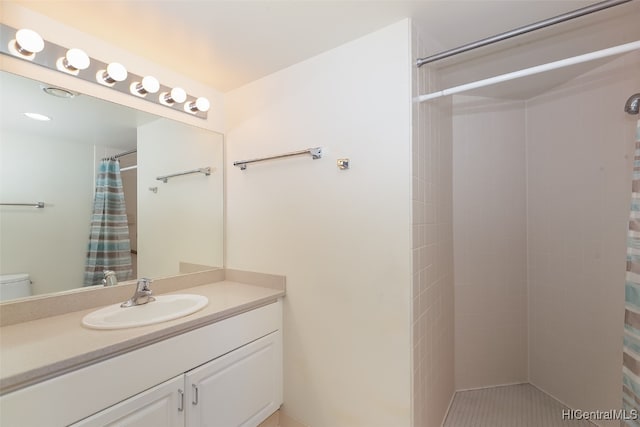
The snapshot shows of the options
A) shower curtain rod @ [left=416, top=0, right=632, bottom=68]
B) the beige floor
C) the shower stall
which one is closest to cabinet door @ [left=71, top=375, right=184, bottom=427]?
the beige floor

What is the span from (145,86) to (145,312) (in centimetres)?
125

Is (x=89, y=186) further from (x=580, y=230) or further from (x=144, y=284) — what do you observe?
(x=580, y=230)

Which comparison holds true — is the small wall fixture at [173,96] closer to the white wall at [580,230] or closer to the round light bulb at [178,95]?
the round light bulb at [178,95]

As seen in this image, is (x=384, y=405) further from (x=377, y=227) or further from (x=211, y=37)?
(x=211, y=37)

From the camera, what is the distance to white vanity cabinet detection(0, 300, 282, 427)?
86 cm

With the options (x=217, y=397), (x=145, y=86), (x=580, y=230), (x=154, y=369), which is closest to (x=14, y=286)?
(x=154, y=369)

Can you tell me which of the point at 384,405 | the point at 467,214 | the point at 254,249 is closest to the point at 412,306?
the point at 384,405

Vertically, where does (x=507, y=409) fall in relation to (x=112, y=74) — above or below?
below

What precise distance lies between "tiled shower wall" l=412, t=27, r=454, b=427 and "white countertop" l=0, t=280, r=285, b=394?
0.94 m

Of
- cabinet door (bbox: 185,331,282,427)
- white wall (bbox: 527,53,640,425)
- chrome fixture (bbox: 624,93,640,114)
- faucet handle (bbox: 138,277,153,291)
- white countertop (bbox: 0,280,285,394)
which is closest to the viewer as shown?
white countertop (bbox: 0,280,285,394)

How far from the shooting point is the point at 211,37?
1431mm

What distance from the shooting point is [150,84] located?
1546 millimetres

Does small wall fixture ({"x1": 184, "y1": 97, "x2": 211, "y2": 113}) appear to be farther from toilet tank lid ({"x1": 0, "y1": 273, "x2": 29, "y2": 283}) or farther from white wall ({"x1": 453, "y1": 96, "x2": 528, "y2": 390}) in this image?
white wall ({"x1": 453, "y1": 96, "x2": 528, "y2": 390})

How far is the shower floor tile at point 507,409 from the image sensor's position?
→ 5.75ft
